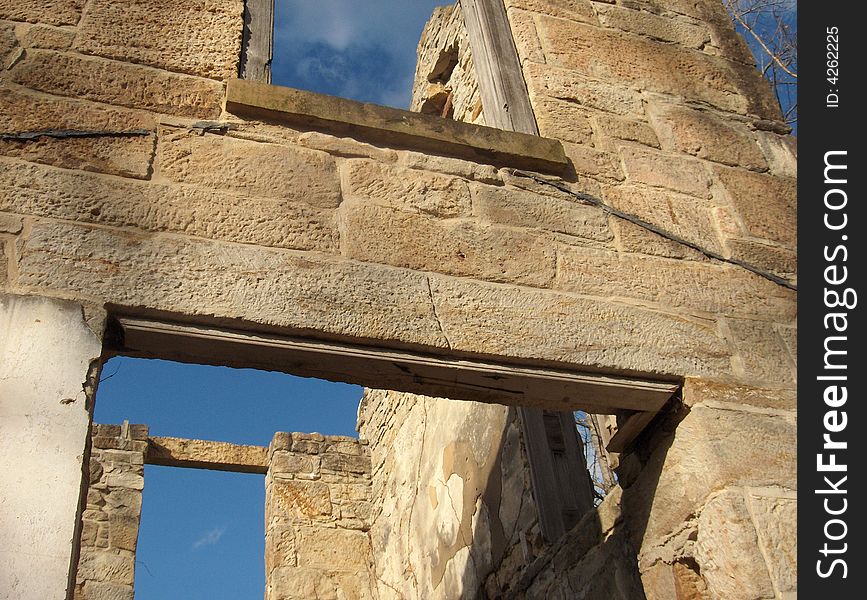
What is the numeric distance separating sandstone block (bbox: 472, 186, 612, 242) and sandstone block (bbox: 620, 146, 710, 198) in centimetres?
31

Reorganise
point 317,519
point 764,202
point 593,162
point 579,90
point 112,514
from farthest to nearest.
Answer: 1. point 317,519
2. point 112,514
3. point 579,90
4. point 764,202
5. point 593,162

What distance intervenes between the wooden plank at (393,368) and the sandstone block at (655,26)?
182cm

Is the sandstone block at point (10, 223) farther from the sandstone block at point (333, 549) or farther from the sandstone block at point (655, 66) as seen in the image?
the sandstone block at point (333, 549)

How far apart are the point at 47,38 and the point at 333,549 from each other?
5109 mm

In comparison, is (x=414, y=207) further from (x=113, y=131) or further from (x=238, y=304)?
(x=113, y=131)

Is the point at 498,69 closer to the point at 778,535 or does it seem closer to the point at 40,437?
the point at 778,535

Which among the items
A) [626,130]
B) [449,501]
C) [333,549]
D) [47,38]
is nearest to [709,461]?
[626,130]

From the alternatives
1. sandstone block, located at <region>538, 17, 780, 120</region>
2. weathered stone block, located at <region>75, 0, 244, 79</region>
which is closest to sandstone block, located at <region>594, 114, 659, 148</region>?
sandstone block, located at <region>538, 17, 780, 120</region>

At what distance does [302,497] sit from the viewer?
7434mm

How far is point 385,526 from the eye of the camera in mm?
7199

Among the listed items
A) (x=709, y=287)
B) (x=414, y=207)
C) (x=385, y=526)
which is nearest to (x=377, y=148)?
(x=414, y=207)

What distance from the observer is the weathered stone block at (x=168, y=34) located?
308 centimetres

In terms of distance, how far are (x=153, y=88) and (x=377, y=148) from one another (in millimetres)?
754

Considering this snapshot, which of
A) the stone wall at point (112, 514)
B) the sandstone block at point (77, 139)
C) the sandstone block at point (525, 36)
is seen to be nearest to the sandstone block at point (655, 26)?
the sandstone block at point (525, 36)
